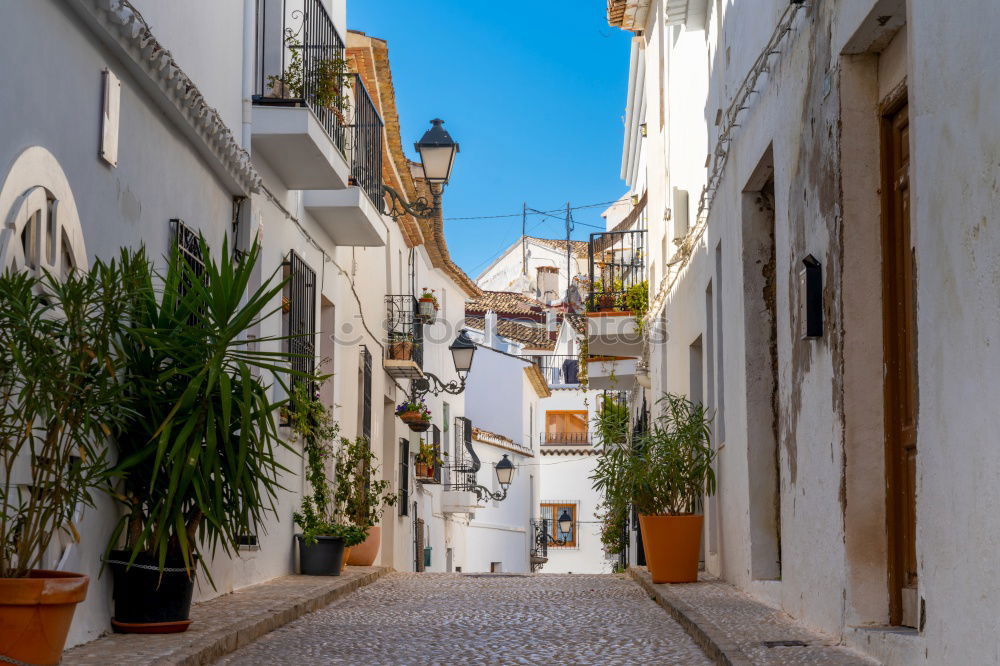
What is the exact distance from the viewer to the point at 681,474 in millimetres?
11039

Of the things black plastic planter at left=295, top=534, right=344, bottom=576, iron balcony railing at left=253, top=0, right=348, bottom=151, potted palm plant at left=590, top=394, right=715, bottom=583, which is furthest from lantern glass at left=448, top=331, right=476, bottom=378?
potted palm plant at left=590, top=394, right=715, bottom=583

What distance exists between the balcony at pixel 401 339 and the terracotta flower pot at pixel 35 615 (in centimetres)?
1407

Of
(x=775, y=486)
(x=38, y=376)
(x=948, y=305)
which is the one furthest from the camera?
(x=775, y=486)

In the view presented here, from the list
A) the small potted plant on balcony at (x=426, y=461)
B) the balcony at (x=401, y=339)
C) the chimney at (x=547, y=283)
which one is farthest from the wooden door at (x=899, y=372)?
the chimney at (x=547, y=283)

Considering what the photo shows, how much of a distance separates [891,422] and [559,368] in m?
44.2

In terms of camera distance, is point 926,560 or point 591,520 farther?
point 591,520

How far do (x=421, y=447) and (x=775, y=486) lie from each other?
1307 cm

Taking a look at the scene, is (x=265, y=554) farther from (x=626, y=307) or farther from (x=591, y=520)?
(x=591, y=520)

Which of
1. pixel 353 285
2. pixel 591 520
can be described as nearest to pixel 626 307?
pixel 353 285

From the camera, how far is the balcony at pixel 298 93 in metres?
10.6

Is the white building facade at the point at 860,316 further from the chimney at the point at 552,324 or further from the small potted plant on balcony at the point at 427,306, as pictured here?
the chimney at the point at 552,324

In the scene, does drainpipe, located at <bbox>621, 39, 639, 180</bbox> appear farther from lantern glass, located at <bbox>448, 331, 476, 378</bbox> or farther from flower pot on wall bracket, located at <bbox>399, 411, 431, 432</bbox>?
flower pot on wall bracket, located at <bbox>399, 411, 431, 432</bbox>

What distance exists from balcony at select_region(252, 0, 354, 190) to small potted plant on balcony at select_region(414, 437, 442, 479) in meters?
9.49

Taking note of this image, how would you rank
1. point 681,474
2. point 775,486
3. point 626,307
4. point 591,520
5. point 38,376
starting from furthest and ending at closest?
point 591,520 → point 626,307 → point 681,474 → point 775,486 → point 38,376
